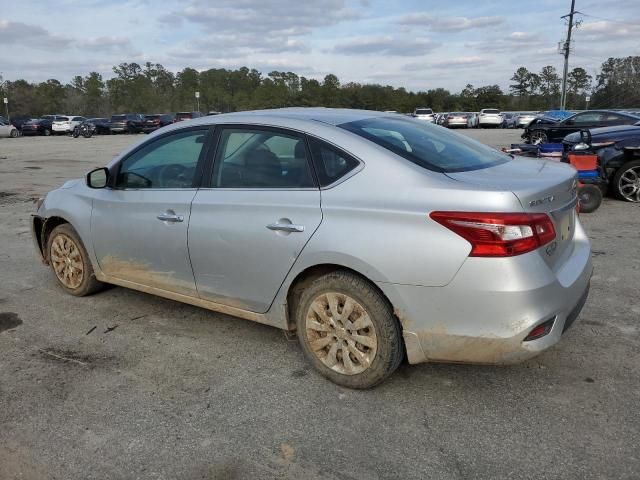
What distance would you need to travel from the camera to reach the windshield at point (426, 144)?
3.14 metres

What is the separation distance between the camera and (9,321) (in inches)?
172

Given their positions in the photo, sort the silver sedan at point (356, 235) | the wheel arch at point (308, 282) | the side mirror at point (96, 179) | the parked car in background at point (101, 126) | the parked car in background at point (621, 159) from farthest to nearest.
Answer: the parked car in background at point (101, 126) < the parked car in background at point (621, 159) < the side mirror at point (96, 179) < the wheel arch at point (308, 282) < the silver sedan at point (356, 235)

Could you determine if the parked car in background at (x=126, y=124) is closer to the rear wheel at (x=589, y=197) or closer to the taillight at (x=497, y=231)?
the rear wheel at (x=589, y=197)

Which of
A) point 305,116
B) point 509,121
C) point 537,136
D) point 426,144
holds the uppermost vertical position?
point 305,116

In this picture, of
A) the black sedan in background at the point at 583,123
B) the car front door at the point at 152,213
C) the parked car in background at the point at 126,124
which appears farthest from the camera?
the parked car in background at the point at 126,124

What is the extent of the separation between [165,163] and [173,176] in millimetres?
183

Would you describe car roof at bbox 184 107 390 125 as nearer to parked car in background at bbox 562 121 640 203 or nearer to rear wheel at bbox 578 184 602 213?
rear wheel at bbox 578 184 602 213

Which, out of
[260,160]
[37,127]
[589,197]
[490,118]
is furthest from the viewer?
[490,118]

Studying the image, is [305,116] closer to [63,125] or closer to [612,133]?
[612,133]

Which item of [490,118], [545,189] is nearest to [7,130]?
[490,118]

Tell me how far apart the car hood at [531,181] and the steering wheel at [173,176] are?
1856mm

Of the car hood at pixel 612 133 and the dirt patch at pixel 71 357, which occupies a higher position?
the car hood at pixel 612 133

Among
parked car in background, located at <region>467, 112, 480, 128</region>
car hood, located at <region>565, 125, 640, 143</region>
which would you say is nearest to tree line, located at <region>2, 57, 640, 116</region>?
parked car in background, located at <region>467, 112, 480, 128</region>

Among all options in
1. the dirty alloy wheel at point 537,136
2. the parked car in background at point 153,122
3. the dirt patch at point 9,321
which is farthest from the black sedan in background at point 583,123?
the parked car in background at point 153,122
